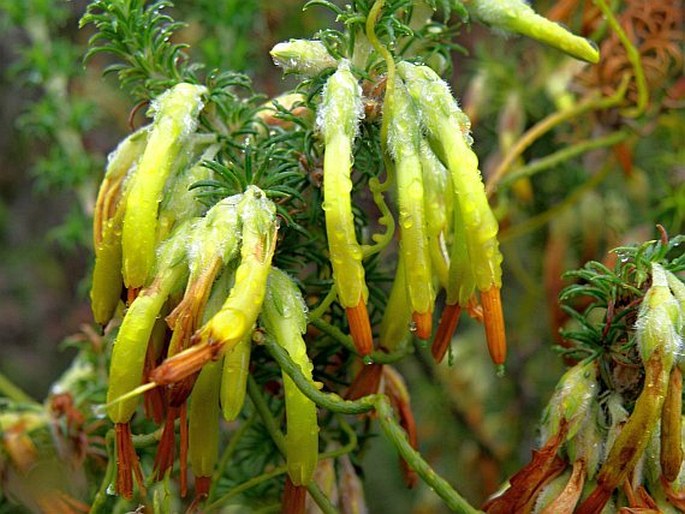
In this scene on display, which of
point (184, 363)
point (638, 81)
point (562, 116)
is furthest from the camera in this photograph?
point (562, 116)

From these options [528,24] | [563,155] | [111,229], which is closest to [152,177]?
[111,229]

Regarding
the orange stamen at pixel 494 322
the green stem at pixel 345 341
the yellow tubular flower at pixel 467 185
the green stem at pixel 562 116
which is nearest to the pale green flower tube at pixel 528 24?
the yellow tubular flower at pixel 467 185

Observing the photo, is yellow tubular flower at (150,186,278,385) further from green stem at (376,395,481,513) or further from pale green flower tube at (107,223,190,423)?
green stem at (376,395,481,513)

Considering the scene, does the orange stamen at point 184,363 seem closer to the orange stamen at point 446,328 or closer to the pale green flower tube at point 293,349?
the pale green flower tube at point 293,349

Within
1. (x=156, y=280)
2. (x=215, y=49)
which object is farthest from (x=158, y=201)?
(x=215, y=49)

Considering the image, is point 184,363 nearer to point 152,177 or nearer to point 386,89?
point 152,177

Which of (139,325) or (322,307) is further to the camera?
(322,307)

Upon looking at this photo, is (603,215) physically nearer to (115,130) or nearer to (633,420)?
(633,420)
